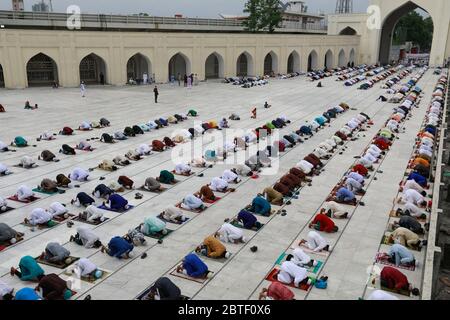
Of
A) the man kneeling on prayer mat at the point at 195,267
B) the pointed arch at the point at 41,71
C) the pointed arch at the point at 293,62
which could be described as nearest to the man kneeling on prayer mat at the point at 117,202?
the man kneeling on prayer mat at the point at 195,267

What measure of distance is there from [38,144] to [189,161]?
6.73 m

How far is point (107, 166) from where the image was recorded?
15398 millimetres

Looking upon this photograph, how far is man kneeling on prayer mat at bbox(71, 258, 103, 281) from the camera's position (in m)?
8.86

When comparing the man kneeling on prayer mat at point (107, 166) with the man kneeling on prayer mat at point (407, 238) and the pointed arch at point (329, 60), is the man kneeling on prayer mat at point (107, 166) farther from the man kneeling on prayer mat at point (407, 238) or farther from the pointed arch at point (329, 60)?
the pointed arch at point (329, 60)

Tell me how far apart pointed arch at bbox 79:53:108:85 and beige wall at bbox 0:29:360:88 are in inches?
42.1

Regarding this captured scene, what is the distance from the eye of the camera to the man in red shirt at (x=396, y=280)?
8.50 m

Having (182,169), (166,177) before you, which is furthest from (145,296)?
(182,169)

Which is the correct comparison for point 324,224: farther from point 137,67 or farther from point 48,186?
point 137,67

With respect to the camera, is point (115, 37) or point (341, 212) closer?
point (341, 212)

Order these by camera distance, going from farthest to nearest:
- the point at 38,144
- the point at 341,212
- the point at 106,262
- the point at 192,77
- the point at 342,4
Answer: the point at 342,4
the point at 192,77
the point at 38,144
the point at 341,212
the point at 106,262

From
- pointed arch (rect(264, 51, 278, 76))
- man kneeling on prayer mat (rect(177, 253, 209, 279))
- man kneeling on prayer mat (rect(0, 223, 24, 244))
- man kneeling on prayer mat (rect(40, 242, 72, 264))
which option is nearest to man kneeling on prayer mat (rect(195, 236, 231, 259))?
man kneeling on prayer mat (rect(177, 253, 209, 279))

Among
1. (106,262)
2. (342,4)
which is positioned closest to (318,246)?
(106,262)

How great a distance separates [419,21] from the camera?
93.5m

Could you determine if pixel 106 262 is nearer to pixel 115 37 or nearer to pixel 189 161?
pixel 189 161
